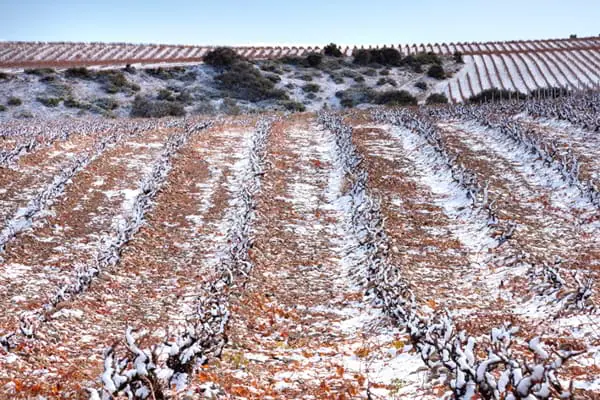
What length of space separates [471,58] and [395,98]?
1239 inches

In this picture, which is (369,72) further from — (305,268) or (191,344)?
(191,344)

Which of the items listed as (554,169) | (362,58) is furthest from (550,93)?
(362,58)

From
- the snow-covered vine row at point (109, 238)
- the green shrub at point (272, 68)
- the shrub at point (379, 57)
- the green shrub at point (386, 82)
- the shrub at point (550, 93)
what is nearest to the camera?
the snow-covered vine row at point (109, 238)

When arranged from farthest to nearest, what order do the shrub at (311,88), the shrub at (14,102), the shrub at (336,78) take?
the shrub at (336,78) < the shrub at (311,88) < the shrub at (14,102)

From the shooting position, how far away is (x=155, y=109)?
42.1m

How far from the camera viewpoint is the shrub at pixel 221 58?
57.8m

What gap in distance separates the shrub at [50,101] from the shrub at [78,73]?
7.29 metres

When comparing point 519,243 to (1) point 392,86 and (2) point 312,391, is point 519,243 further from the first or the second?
(1) point 392,86

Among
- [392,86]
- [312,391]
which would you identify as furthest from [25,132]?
[392,86]

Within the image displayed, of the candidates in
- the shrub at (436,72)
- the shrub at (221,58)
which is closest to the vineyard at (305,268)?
the shrub at (221,58)

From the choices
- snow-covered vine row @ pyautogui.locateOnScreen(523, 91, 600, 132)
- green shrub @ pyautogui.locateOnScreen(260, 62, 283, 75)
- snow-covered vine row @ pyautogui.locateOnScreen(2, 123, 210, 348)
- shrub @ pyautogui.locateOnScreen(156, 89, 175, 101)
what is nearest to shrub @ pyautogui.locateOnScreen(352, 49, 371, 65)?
green shrub @ pyautogui.locateOnScreen(260, 62, 283, 75)

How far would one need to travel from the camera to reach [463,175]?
1784 centimetres

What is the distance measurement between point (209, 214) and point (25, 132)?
52.4 feet

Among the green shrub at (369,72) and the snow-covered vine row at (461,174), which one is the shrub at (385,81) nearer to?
the green shrub at (369,72)
